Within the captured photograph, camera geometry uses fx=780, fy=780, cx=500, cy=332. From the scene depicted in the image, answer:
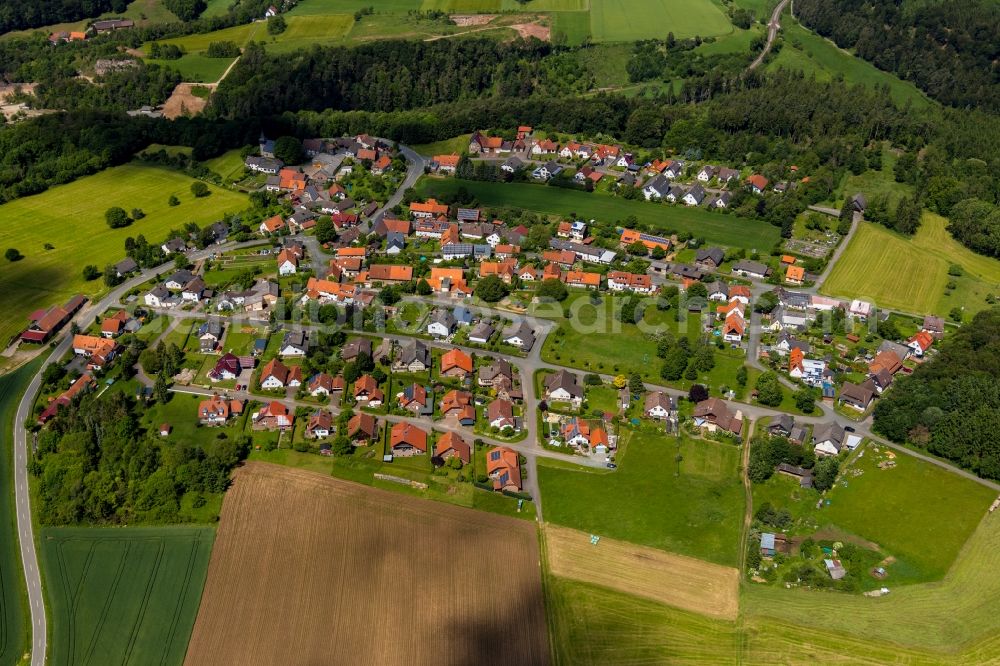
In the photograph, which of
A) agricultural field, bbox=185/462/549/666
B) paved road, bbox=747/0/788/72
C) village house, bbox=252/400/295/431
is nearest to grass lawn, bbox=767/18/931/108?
paved road, bbox=747/0/788/72

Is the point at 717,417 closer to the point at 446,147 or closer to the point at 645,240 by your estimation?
the point at 645,240

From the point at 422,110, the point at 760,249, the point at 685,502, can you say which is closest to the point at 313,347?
the point at 685,502

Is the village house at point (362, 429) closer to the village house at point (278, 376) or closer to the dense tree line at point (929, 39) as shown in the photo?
the village house at point (278, 376)

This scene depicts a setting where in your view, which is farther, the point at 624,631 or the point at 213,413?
the point at 213,413

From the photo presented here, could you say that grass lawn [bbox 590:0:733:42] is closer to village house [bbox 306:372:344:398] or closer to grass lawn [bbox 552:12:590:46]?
grass lawn [bbox 552:12:590:46]

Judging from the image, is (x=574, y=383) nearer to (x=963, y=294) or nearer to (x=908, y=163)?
(x=963, y=294)

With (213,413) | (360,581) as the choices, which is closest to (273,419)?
(213,413)
